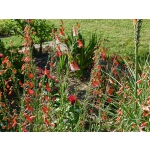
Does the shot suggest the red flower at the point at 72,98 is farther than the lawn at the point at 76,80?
Yes

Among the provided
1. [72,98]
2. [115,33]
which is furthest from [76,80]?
[115,33]

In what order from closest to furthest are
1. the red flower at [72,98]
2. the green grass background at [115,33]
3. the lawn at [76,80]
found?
the lawn at [76,80]
the red flower at [72,98]
the green grass background at [115,33]

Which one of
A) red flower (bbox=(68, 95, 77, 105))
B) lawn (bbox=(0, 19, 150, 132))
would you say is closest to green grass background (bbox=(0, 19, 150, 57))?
lawn (bbox=(0, 19, 150, 132))

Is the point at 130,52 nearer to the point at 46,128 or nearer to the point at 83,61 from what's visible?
the point at 83,61

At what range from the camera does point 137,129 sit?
103 inches

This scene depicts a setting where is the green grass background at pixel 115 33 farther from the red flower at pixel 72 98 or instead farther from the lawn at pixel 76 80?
the red flower at pixel 72 98

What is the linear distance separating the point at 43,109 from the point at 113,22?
16.5ft

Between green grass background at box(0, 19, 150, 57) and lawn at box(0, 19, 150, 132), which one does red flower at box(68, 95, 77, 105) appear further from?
green grass background at box(0, 19, 150, 57)

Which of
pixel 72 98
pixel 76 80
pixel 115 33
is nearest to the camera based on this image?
pixel 72 98

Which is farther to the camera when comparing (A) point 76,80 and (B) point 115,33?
(B) point 115,33

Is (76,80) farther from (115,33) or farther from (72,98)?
(115,33)

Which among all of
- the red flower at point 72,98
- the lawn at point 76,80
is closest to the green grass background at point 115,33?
the lawn at point 76,80

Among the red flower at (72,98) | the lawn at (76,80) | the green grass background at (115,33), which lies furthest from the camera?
the green grass background at (115,33)
